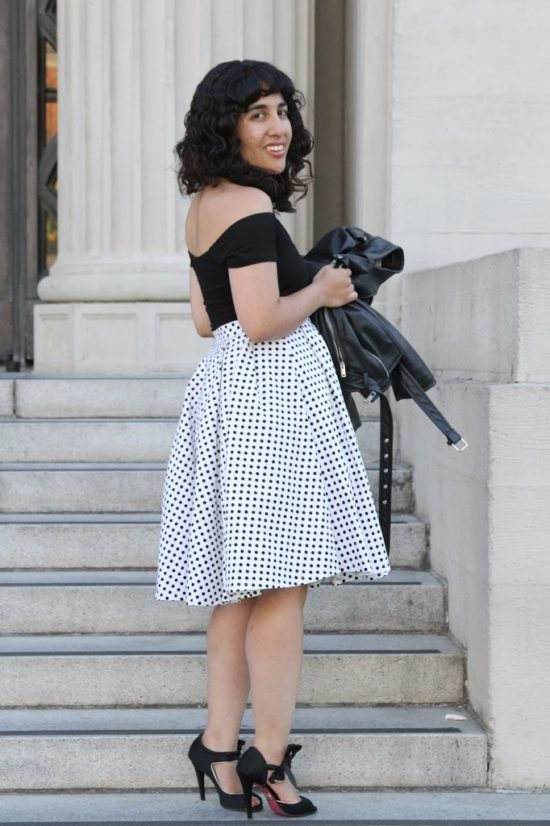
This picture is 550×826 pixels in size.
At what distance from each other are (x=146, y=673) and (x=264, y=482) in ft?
4.01

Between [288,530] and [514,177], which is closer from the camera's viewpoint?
[288,530]

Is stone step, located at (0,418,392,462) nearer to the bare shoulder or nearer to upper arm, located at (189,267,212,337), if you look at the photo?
upper arm, located at (189,267,212,337)

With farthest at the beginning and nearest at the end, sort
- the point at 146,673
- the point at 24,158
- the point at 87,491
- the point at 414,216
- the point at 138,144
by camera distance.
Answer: the point at 24,158 → the point at 138,144 → the point at 414,216 → the point at 87,491 → the point at 146,673

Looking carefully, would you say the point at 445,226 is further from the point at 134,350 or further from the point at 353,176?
the point at 134,350

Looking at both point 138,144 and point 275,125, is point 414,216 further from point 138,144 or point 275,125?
point 275,125

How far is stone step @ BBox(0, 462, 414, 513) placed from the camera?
20.4ft

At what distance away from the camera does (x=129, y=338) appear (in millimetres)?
7633

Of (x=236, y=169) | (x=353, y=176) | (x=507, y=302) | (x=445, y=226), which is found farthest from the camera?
(x=353, y=176)

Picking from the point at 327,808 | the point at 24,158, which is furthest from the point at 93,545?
the point at 24,158

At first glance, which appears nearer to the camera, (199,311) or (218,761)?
(218,761)

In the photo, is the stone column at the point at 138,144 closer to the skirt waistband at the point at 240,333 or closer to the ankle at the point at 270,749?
the skirt waistband at the point at 240,333

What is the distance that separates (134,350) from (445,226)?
5.68 feet

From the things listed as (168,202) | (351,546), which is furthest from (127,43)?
(351,546)

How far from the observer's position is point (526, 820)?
14.6 ft
